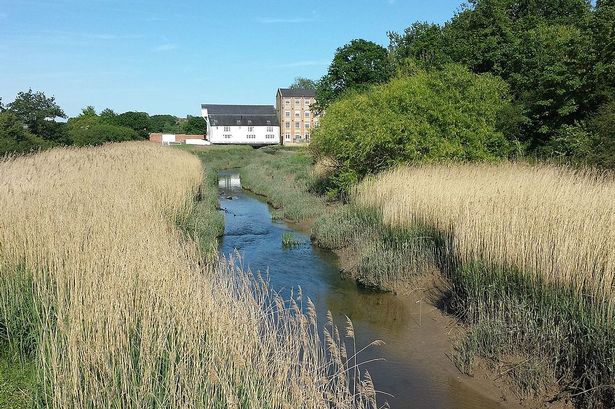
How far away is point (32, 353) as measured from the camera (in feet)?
20.7

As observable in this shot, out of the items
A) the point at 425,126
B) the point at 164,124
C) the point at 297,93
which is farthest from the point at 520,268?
the point at 164,124

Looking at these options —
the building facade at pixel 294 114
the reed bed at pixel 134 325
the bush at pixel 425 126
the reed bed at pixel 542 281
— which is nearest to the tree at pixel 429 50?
the bush at pixel 425 126

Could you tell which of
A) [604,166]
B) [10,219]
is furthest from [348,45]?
[10,219]

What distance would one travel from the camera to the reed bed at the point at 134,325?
496 centimetres

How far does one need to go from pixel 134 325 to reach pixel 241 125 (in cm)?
9222

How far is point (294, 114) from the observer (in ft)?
337

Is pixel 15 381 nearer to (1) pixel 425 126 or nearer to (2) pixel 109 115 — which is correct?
(1) pixel 425 126

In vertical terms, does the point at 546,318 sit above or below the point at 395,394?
above

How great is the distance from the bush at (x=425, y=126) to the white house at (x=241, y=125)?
74046 mm

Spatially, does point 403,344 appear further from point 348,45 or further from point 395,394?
point 348,45

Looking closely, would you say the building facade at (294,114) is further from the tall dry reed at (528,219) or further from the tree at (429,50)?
the tall dry reed at (528,219)

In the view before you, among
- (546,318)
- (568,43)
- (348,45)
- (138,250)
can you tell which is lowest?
(546,318)

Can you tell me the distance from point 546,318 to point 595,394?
4.28ft

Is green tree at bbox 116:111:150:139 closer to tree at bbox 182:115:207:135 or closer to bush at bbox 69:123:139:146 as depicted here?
tree at bbox 182:115:207:135
